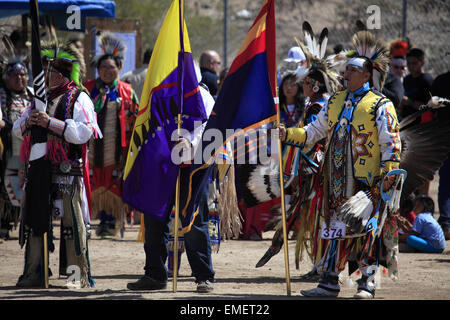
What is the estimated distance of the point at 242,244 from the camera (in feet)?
31.7

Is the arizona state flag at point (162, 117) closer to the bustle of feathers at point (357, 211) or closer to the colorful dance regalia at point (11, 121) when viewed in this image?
the bustle of feathers at point (357, 211)

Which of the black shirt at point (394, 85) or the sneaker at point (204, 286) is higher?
the black shirt at point (394, 85)

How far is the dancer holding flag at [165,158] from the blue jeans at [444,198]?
4.52m

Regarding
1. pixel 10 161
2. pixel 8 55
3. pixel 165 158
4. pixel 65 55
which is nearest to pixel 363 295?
pixel 165 158

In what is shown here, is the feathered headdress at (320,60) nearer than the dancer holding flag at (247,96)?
No

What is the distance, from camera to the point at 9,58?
9383 mm

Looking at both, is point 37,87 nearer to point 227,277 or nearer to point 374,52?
point 227,277

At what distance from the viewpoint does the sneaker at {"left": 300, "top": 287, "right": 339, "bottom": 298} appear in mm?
6254

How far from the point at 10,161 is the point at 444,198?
17.7 feet

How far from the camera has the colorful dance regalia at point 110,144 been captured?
9.75 meters

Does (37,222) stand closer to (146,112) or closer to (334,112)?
(146,112)

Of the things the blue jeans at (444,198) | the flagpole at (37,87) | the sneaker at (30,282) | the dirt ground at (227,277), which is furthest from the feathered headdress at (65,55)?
the blue jeans at (444,198)

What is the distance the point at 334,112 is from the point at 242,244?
12.0 ft
